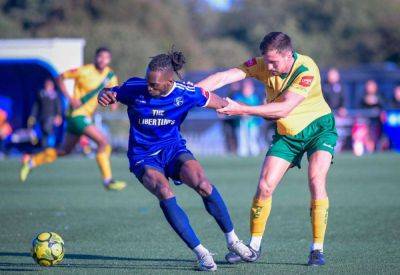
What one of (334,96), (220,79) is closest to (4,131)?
(334,96)

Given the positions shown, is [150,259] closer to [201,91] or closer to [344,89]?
[201,91]

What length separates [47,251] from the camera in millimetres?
8164

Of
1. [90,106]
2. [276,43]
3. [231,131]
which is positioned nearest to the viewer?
[276,43]

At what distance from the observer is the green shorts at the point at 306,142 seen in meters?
8.50

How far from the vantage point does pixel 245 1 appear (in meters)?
64.0

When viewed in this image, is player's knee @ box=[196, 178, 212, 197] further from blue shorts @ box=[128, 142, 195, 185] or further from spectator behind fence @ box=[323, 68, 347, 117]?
spectator behind fence @ box=[323, 68, 347, 117]

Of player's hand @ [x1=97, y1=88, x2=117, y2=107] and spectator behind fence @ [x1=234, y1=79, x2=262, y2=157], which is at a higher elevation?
player's hand @ [x1=97, y1=88, x2=117, y2=107]

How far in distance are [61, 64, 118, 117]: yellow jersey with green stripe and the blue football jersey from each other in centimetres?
721

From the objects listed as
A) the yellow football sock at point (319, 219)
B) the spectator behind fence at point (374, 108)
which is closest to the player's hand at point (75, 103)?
the yellow football sock at point (319, 219)

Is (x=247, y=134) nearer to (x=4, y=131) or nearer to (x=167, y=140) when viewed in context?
(x=4, y=131)

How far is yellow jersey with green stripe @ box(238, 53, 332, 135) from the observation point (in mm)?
8367

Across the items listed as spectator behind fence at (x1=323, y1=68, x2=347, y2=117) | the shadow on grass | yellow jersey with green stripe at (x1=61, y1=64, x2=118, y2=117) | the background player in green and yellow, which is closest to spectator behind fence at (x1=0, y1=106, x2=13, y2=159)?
spectator behind fence at (x1=323, y1=68, x2=347, y2=117)

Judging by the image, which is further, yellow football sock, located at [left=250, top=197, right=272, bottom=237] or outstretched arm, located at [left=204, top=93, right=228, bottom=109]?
yellow football sock, located at [left=250, top=197, right=272, bottom=237]

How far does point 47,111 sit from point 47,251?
→ 60.6 feet
